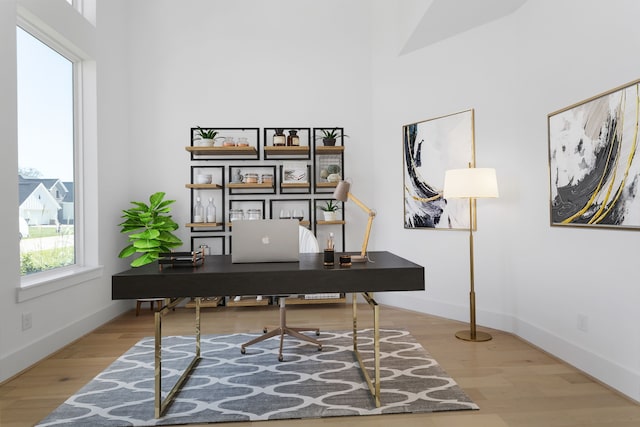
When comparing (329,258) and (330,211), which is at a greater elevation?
(330,211)

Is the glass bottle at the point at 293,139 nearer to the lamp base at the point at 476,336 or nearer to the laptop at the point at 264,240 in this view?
the laptop at the point at 264,240

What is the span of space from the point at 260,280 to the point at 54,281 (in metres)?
2.08

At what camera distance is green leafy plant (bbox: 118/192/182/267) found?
4059 millimetres

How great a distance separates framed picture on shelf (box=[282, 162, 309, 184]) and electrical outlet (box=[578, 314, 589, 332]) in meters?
2.87

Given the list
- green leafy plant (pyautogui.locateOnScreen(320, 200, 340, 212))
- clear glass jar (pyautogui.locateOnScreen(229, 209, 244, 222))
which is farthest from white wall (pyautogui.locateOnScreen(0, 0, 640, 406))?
clear glass jar (pyautogui.locateOnScreen(229, 209, 244, 222))

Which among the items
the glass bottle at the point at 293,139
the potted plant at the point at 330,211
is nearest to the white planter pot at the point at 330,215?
the potted plant at the point at 330,211

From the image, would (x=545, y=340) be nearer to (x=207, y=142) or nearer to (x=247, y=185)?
(x=247, y=185)

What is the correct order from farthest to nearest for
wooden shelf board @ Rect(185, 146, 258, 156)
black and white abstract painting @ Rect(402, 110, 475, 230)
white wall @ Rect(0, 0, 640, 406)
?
wooden shelf board @ Rect(185, 146, 258, 156)
black and white abstract painting @ Rect(402, 110, 475, 230)
white wall @ Rect(0, 0, 640, 406)

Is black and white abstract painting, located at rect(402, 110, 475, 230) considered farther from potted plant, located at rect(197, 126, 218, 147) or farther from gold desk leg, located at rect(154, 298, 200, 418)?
gold desk leg, located at rect(154, 298, 200, 418)

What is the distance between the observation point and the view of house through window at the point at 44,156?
9.81ft

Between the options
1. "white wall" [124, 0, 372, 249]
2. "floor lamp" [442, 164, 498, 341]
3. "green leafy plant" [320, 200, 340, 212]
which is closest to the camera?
"floor lamp" [442, 164, 498, 341]

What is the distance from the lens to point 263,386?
2.42 meters

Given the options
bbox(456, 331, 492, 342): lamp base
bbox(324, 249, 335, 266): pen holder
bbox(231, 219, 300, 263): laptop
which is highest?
bbox(231, 219, 300, 263): laptop

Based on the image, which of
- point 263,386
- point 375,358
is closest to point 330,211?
point 263,386
